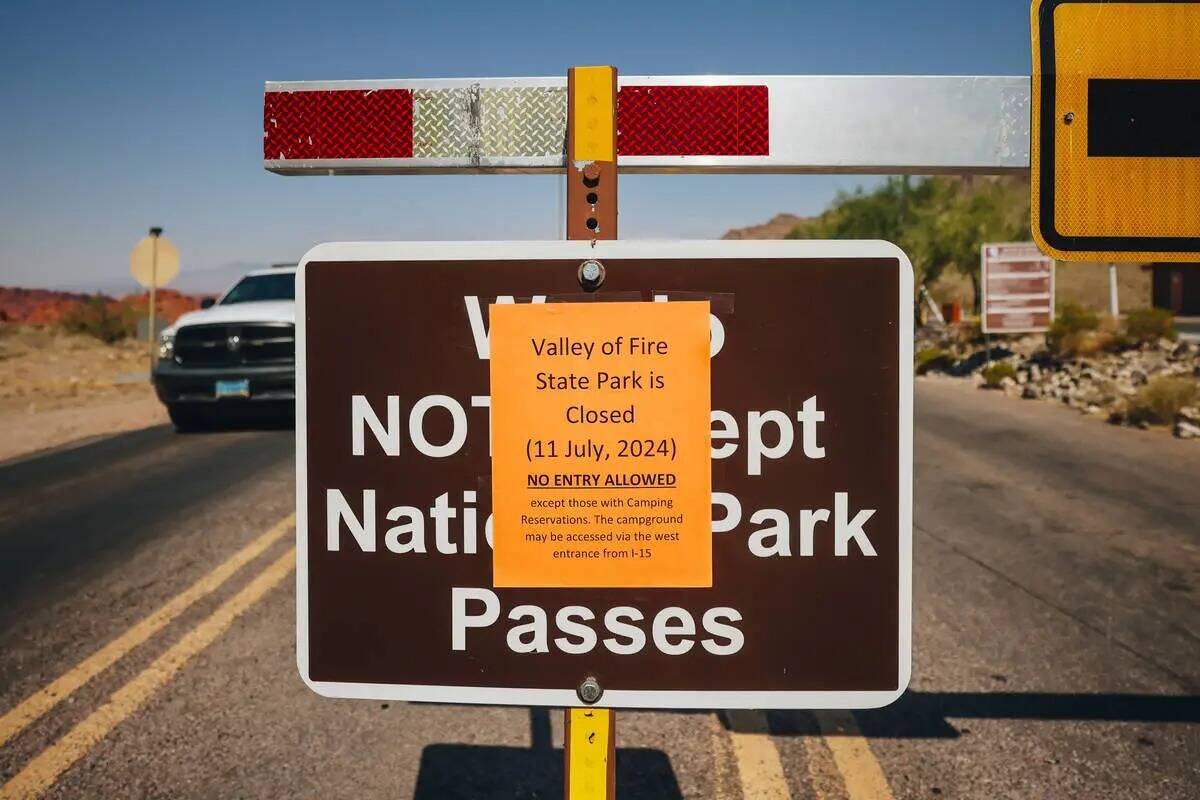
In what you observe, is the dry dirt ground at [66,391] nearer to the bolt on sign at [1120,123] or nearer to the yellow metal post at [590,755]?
the yellow metal post at [590,755]

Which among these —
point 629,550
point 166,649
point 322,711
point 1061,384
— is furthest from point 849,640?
point 1061,384

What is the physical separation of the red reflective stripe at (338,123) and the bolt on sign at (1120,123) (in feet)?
4.10

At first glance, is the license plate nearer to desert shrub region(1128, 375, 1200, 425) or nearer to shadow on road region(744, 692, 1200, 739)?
shadow on road region(744, 692, 1200, 739)

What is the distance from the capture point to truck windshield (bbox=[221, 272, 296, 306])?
1339 centimetres

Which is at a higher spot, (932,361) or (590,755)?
(932,361)

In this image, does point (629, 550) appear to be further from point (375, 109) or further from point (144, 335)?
point (144, 335)

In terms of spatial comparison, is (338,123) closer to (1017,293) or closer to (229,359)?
(229,359)

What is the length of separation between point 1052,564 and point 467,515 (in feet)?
18.8

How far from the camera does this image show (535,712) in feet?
13.2

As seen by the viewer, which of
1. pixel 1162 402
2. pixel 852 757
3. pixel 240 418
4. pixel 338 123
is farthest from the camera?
pixel 240 418

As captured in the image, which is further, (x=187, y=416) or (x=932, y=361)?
(x=932, y=361)

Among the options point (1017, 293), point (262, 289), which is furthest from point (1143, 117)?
point (1017, 293)

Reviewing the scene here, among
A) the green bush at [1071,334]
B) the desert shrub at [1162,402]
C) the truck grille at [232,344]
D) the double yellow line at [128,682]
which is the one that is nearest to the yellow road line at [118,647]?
the double yellow line at [128,682]

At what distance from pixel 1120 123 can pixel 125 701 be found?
13.6ft
